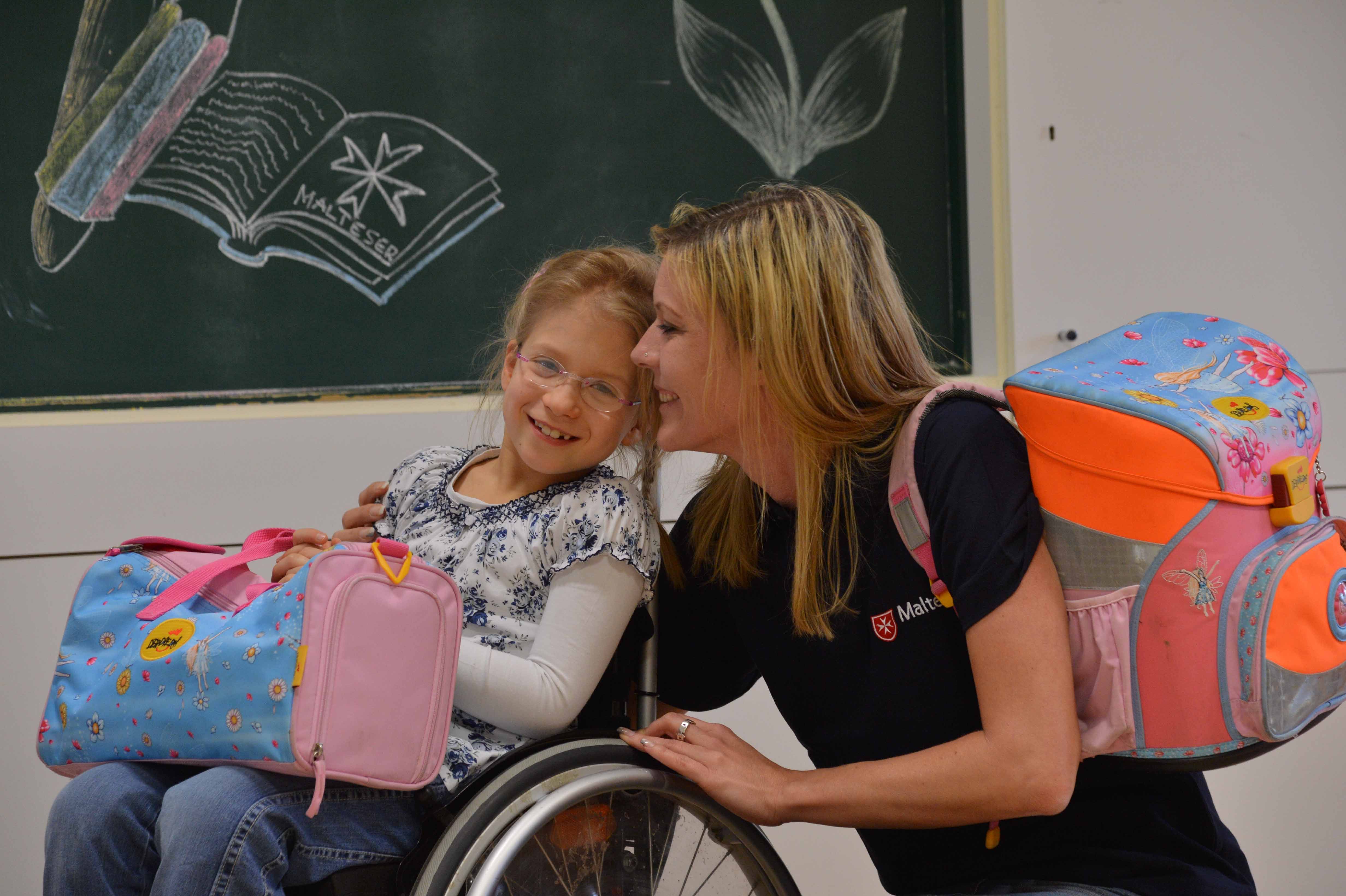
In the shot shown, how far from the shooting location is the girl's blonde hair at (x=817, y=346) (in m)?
1.13

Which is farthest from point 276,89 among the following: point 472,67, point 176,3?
point 472,67

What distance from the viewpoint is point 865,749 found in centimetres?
114

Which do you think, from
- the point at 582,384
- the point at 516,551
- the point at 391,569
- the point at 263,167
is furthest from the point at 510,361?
the point at 263,167

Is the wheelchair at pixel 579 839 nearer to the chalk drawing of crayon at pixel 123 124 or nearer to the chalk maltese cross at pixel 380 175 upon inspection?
the chalk maltese cross at pixel 380 175

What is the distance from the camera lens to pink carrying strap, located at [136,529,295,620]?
1100 mm

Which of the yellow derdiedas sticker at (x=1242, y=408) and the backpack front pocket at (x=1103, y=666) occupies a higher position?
the yellow derdiedas sticker at (x=1242, y=408)

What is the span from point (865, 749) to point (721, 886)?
244 mm

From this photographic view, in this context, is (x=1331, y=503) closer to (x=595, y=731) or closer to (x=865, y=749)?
(x=865, y=749)

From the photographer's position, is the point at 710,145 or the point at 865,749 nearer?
the point at 865,749

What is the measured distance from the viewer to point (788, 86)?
228cm

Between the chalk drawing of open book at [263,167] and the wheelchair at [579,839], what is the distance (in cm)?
136

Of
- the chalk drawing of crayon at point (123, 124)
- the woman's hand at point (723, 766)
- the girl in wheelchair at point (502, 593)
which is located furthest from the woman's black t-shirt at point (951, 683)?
the chalk drawing of crayon at point (123, 124)

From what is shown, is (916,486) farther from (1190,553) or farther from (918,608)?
(1190,553)

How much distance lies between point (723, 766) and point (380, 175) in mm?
1563
